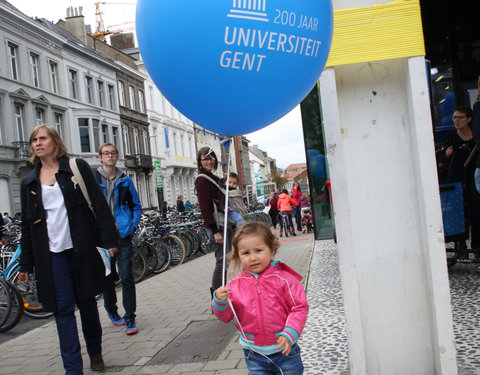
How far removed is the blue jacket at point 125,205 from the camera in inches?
184

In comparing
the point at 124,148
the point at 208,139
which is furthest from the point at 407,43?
the point at 208,139

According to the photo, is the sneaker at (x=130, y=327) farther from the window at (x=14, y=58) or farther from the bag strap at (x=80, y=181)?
the window at (x=14, y=58)

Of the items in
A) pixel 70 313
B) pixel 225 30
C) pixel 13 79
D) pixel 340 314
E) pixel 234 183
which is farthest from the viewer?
pixel 13 79

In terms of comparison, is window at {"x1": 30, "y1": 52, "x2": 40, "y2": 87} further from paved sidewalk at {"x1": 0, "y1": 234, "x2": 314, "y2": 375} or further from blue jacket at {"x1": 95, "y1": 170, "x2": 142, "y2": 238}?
blue jacket at {"x1": 95, "y1": 170, "x2": 142, "y2": 238}

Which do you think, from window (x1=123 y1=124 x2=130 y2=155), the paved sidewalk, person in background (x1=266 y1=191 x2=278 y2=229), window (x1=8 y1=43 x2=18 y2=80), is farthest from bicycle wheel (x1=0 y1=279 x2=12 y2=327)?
window (x1=123 y1=124 x2=130 y2=155)

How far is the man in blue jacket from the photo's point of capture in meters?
4.52

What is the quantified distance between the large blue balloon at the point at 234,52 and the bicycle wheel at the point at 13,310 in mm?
4416

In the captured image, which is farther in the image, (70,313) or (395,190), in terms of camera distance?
(70,313)

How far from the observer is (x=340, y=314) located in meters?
3.87

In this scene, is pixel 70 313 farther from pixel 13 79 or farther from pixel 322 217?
pixel 13 79

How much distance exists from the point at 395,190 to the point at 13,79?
2624cm

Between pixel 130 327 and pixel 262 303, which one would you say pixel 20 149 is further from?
pixel 262 303

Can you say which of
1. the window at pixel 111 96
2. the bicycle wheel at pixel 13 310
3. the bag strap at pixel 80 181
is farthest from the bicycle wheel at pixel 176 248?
the window at pixel 111 96

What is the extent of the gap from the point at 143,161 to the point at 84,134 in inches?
300
